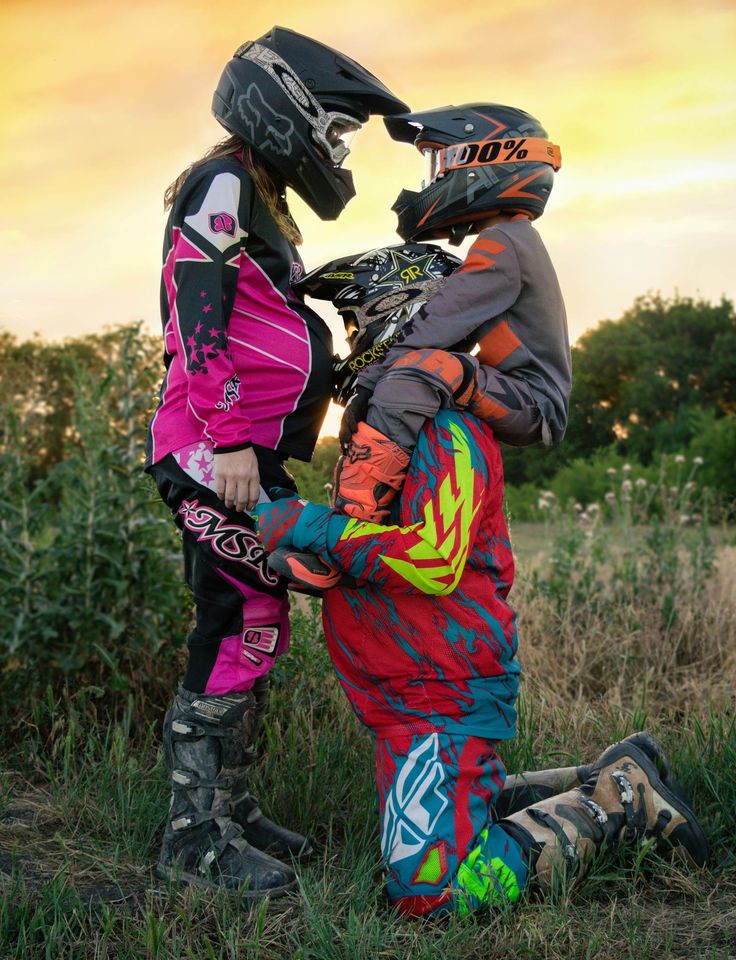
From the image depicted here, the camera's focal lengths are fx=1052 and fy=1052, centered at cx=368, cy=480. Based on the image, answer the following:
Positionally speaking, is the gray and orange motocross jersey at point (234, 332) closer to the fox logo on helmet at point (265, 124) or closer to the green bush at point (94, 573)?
the fox logo on helmet at point (265, 124)

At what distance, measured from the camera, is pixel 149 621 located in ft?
13.2

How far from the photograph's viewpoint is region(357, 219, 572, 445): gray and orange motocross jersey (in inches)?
105

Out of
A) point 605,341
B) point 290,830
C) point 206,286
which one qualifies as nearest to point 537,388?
point 206,286

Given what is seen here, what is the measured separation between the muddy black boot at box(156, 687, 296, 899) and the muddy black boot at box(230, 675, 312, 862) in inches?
4.3

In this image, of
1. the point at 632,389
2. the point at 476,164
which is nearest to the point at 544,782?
the point at 476,164

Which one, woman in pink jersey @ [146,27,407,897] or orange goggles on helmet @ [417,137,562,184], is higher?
orange goggles on helmet @ [417,137,562,184]

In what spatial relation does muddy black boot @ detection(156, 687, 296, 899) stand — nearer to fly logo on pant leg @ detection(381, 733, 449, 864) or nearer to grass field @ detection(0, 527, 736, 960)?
grass field @ detection(0, 527, 736, 960)

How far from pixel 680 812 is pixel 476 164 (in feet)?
6.03

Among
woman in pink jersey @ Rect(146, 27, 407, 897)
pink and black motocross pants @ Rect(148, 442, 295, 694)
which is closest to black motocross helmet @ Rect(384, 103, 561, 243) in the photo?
woman in pink jersey @ Rect(146, 27, 407, 897)

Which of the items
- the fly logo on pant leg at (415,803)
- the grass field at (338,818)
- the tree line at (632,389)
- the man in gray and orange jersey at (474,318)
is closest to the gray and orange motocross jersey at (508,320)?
the man in gray and orange jersey at (474,318)

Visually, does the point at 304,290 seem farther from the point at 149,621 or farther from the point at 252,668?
the point at 149,621

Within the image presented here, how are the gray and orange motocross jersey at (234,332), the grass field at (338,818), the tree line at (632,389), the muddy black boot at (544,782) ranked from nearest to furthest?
the grass field at (338,818) → the gray and orange motocross jersey at (234,332) → the muddy black boot at (544,782) → the tree line at (632,389)

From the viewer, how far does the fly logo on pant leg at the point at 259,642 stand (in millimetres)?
2893

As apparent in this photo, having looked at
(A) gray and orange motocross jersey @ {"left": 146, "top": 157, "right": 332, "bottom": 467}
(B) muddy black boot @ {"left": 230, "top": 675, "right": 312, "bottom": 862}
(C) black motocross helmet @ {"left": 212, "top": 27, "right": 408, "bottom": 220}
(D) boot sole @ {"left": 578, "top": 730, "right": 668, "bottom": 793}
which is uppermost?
(C) black motocross helmet @ {"left": 212, "top": 27, "right": 408, "bottom": 220}
